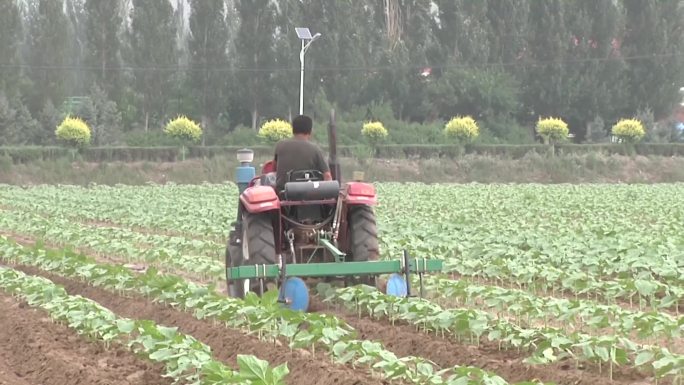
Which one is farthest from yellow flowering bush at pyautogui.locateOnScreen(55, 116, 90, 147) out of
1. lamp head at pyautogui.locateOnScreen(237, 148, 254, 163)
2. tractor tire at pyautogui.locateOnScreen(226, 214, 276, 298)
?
tractor tire at pyautogui.locateOnScreen(226, 214, 276, 298)

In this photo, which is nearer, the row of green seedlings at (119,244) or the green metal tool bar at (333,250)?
the green metal tool bar at (333,250)

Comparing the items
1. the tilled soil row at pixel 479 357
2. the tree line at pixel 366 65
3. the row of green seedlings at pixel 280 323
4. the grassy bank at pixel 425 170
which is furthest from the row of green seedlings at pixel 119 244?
the tree line at pixel 366 65

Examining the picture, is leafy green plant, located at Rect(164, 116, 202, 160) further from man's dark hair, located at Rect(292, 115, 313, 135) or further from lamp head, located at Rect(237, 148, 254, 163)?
man's dark hair, located at Rect(292, 115, 313, 135)

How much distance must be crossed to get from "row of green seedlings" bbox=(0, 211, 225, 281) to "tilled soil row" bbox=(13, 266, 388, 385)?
160 cm

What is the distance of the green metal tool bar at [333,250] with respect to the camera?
9.29m

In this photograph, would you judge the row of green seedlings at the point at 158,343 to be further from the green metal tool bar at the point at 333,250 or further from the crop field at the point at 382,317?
the green metal tool bar at the point at 333,250

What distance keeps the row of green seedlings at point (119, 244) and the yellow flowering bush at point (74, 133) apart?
774 inches

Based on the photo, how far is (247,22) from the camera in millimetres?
50438

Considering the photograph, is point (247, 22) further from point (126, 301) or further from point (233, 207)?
point (126, 301)

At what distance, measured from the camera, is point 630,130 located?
145 ft

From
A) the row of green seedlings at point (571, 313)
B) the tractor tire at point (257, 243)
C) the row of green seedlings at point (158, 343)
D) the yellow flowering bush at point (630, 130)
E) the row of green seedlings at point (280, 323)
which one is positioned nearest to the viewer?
the row of green seedlings at point (158, 343)

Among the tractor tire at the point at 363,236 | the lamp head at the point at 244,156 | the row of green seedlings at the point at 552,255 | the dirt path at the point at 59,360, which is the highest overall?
the lamp head at the point at 244,156

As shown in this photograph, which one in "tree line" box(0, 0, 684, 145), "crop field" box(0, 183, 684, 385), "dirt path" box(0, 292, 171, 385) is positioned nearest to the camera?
"crop field" box(0, 183, 684, 385)

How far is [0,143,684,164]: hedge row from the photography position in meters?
40.3
